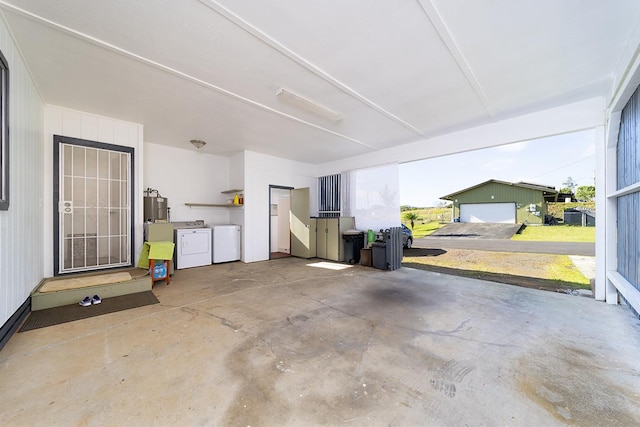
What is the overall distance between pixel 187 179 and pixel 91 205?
2190 mm

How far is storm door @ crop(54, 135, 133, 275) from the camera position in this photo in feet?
13.0

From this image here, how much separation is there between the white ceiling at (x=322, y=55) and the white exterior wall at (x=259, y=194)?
2.23 metres

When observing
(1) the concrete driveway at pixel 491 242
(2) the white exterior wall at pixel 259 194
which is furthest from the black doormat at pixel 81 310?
(1) the concrete driveway at pixel 491 242

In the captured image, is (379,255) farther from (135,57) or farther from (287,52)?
(135,57)

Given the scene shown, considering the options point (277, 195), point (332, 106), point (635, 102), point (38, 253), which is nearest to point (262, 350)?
point (332, 106)

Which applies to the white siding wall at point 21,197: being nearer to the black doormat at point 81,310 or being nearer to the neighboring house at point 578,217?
the black doormat at point 81,310

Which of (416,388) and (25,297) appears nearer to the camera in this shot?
(416,388)

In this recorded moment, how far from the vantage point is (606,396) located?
5.25ft

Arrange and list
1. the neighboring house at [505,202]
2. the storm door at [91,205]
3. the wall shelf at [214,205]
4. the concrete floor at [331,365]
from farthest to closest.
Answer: the neighboring house at [505,202] < the wall shelf at [214,205] < the storm door at [91,205] < the concrete floor at [331,365]

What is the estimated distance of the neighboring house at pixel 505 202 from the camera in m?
12.3

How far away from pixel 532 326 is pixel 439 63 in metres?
3.15

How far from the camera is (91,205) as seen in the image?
4309 millimetres

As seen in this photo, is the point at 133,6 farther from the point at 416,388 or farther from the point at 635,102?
the point at 635,102

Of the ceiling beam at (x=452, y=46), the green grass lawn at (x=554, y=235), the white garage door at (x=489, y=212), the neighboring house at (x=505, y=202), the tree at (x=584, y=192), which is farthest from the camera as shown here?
the tree at (x=584, y=192)
